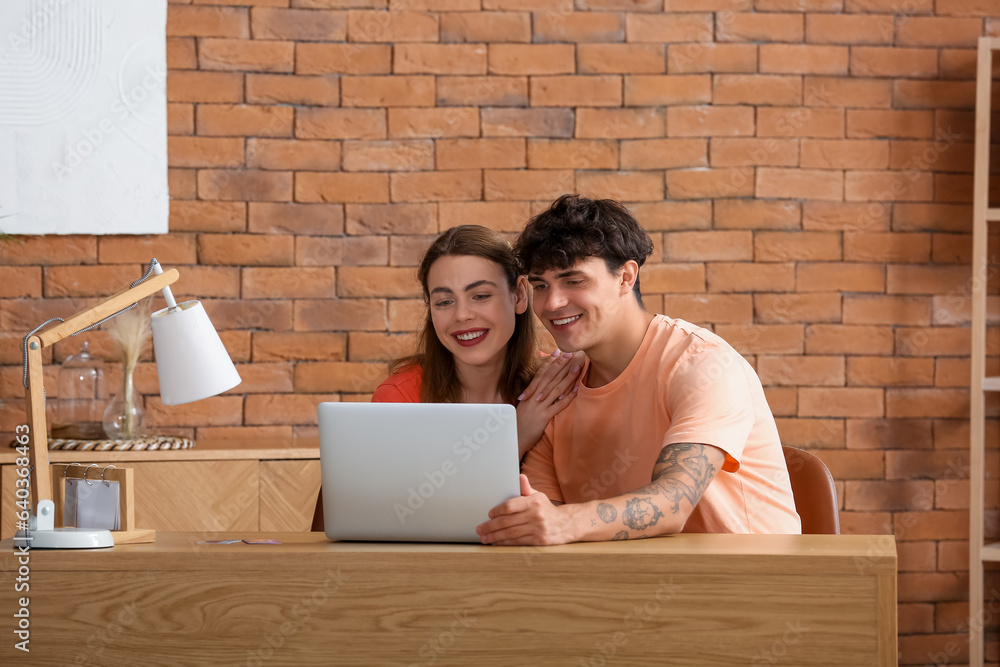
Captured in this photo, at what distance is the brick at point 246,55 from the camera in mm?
2750

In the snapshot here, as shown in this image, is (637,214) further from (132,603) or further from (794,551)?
(132,603)

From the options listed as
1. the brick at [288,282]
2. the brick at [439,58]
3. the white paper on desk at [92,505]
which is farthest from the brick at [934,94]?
the white paper on desk at [92,505]

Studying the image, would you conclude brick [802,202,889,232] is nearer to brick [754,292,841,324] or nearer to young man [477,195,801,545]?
brick [754,292,841,324]

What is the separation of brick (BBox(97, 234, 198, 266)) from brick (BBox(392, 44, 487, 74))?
0.83m

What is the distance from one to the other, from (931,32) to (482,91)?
142 centimetres

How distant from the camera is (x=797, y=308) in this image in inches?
112

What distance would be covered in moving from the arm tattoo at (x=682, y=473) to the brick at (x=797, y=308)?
138cm

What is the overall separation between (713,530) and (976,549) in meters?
1.34

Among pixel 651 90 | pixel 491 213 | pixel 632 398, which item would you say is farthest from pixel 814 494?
pixel 651 90

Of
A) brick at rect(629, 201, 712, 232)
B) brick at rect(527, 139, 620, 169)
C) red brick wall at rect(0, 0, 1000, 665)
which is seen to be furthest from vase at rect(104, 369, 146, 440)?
brick at rect(629, 201, 712, 232)

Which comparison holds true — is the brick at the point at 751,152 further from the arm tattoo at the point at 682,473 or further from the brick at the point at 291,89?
the arm tattoo at the point at 682,473

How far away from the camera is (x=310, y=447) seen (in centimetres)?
248

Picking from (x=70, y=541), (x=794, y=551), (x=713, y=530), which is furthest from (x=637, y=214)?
(x=70, y=541)

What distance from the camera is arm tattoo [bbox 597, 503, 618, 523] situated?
140 centimetres
